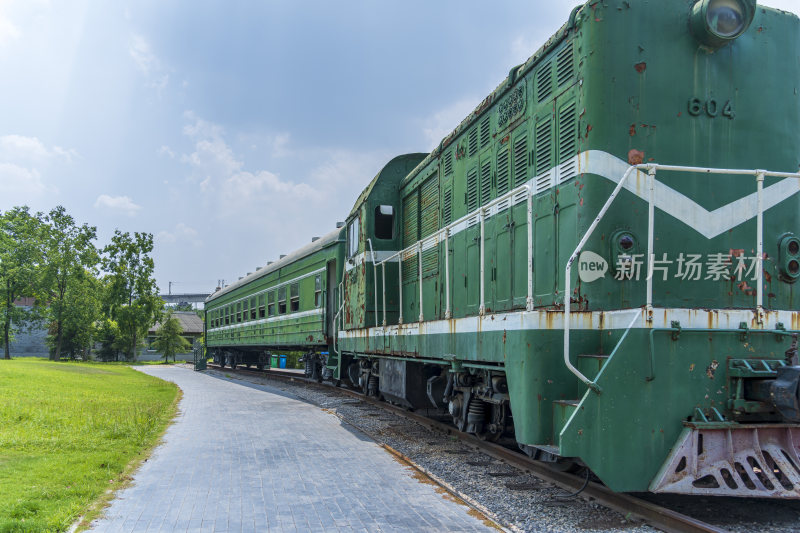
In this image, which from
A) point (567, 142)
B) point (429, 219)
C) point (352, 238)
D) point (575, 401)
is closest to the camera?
point (575, 401)

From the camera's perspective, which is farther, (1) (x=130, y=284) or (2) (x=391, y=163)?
(1) (x=130, y=284)

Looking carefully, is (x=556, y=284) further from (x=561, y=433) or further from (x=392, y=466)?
(x=392, y=466)

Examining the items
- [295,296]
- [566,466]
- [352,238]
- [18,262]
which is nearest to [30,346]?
[18,262]

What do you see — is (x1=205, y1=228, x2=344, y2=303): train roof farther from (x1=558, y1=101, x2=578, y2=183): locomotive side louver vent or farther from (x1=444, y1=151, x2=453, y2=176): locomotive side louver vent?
(x1=558, y1=101, x2=578, y2=183): locomotive side louver vent

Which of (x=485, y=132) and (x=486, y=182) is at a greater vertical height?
(x=485, y=132)

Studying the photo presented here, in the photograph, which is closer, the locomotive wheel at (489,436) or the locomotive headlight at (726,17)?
the locomotive headlight at (726,17)

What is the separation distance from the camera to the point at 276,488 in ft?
18.8

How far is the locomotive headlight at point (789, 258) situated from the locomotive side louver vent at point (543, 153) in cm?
192

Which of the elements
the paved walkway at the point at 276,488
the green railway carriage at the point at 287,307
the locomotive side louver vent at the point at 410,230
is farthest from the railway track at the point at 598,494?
the green railway carriage at the point at 287,307

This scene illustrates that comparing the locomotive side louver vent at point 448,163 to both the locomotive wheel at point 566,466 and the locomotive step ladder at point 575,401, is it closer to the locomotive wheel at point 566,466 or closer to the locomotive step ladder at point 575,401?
the locomotive wheel at point 566,466

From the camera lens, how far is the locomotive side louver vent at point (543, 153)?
5805 mm

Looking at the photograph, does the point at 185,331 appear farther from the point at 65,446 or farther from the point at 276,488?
the point at 276,488

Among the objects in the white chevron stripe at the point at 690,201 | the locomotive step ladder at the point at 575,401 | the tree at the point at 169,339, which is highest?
the white chevron stripe at the point at 690,201

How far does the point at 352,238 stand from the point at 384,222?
1516 mm
